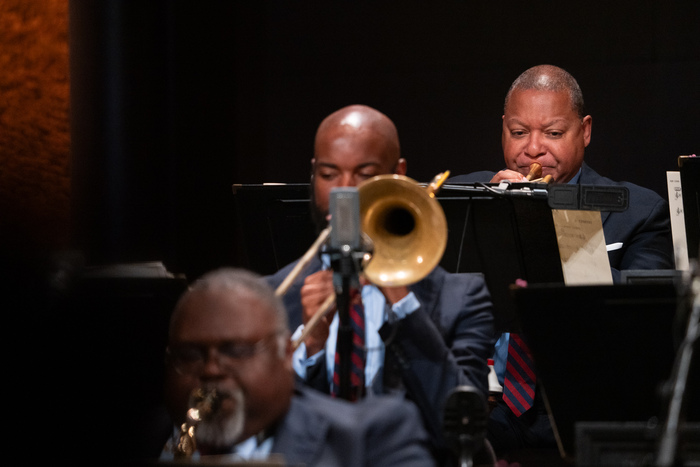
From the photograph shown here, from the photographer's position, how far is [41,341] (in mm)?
2098

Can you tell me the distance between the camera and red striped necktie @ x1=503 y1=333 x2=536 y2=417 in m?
3.58

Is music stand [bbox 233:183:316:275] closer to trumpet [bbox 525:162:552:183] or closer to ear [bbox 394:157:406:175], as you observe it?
ear [bbox 394:157:406:175]

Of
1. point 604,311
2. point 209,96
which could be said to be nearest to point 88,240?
point 209,96

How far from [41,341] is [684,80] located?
424 cm

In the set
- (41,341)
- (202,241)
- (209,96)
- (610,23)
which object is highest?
(610,23)

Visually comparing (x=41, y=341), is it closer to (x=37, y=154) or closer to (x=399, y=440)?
(x=399, y=440)

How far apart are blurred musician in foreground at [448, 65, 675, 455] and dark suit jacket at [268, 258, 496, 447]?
71 centimetres

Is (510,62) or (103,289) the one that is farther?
(510,62)

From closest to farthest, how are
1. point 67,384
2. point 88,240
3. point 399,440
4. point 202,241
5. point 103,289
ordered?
1. point 399,440
2. point 67,384
3. point 103,289
4. point 88,240
5. point 202,241

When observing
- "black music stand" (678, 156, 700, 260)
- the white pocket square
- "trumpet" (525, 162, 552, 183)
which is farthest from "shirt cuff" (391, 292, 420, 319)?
"trumpet" (525, 162, 552, 183)

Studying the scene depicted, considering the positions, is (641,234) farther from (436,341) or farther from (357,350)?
(357,350)

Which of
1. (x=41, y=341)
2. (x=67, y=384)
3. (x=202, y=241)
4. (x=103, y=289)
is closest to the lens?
(x=41, y=341)

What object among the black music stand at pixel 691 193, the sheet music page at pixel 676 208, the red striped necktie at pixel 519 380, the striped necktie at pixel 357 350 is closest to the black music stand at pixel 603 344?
the striped necktie at pixel 357 350

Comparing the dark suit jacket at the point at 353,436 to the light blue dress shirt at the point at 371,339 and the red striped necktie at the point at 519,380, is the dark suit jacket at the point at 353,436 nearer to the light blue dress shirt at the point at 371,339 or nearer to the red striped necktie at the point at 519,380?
the light blue dress shirt at the point at 371,339
